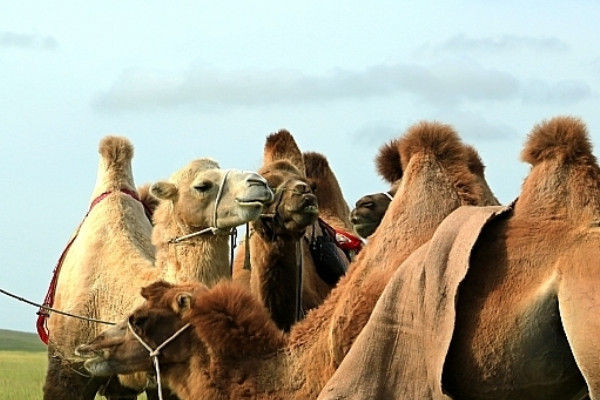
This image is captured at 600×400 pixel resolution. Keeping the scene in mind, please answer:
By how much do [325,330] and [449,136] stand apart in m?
1.11

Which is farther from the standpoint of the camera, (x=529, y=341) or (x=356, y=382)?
(x=356, y=382)

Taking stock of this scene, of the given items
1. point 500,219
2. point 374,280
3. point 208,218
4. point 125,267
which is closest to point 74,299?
point 125,267

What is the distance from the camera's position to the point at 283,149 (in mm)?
10016

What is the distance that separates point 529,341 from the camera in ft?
15.6

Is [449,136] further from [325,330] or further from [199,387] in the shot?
[199,387]

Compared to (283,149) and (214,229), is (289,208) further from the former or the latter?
(283,149)

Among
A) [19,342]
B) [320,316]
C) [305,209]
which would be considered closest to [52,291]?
[305,209]

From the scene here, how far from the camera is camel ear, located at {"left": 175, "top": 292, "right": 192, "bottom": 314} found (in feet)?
20.9

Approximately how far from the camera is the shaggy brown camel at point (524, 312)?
471 cm

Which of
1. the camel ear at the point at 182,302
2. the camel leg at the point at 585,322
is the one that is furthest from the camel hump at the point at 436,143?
the camel leg at the point at 585,322

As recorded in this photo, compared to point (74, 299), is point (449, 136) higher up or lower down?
higher up

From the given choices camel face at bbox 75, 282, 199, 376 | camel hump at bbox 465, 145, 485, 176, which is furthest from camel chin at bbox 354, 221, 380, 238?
camel face at bbox 75, 282, 199, 376

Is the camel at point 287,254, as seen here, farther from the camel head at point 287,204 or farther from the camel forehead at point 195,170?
the camel forehead at point 195,170

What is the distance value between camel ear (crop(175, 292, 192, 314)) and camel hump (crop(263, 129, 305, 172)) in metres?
3.64
